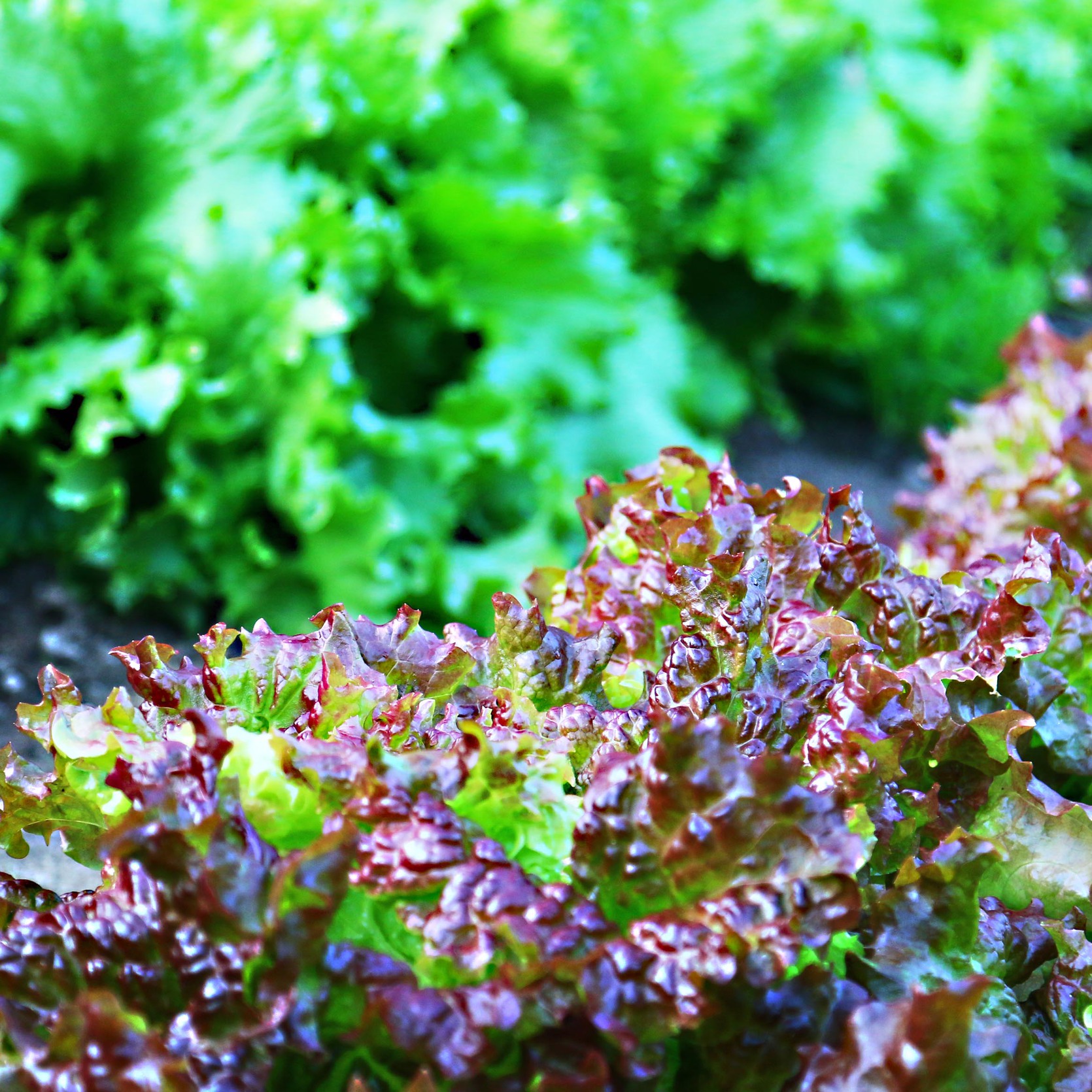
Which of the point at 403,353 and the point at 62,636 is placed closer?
the point at 62,636

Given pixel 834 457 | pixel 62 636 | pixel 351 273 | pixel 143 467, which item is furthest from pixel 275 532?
pixel 834 457

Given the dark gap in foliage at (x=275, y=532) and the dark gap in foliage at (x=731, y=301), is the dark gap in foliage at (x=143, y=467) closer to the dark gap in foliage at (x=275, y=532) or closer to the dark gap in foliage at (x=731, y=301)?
the dark gap in foliage at (x=275, y=532)

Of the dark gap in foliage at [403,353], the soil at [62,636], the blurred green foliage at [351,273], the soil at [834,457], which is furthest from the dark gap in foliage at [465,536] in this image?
the soil at [834,457]

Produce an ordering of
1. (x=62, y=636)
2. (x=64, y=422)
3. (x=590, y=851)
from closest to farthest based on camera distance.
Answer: (x=590, y=851), (x=62, y=636), (x=64, y=422)

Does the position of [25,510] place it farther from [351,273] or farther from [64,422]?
[351,273]

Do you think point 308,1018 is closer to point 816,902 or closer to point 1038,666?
point 816,902

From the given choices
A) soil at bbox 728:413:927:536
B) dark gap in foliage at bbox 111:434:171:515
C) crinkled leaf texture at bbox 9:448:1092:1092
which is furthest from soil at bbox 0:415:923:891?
crinkled leaf texture at bbox 9:448:1092:1092

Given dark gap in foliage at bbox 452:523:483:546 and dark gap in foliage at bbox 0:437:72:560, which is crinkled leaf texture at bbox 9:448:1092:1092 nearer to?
dark gap in foliage at bbox 0:437:72:560
